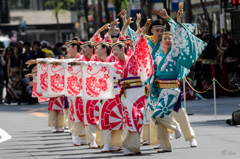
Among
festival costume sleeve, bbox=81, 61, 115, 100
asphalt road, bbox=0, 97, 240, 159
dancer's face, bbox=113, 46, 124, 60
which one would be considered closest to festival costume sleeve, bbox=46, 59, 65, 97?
asphalt road, bbox=0, 97, 240, 159

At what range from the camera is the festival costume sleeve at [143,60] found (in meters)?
7.85

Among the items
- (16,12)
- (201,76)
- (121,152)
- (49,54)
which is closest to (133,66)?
(121,152)

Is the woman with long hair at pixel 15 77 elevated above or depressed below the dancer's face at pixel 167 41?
below

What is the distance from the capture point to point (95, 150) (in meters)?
8.55

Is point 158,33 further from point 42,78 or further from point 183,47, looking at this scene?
point 42,78

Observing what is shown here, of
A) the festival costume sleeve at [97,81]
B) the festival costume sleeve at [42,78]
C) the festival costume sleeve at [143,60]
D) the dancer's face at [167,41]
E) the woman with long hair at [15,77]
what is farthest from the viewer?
the woman with long hair at [15,77]

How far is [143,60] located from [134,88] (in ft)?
1.41

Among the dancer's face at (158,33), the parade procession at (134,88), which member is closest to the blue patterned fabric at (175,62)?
the parade procession at (134,88)

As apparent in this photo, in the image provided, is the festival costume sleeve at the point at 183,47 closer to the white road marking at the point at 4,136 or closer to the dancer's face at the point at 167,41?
the dancer's face at the point at 167,41

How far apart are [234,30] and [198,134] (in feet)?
9.25

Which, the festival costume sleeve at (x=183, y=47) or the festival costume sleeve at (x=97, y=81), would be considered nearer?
the festival costume sleeve at (x=183, y=47)

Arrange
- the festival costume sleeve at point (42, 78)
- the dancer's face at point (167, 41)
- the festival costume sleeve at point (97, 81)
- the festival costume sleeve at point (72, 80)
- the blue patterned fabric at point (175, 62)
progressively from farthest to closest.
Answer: the festival costume sleeve at point (42, 78) → the festival costume sleeve at point (72, 80) → the festival costume sleeve at point (97, 81) → the dancer's face at point (167, 41) → the blue patterned fabric at point (175, 62)

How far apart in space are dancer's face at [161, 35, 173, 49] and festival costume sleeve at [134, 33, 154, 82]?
12.2 inches

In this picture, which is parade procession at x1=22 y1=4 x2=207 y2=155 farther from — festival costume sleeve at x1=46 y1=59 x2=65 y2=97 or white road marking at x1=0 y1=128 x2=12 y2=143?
white road marking at x1=0 y1=128 x2=12 y2=143
